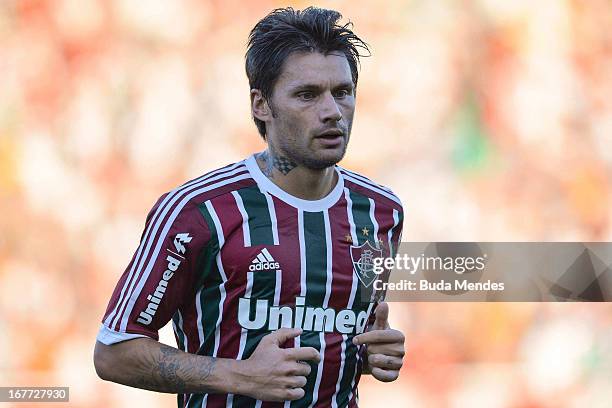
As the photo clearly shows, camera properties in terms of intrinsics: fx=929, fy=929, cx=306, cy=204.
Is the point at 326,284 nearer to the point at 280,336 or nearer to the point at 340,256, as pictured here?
the point at 340,256

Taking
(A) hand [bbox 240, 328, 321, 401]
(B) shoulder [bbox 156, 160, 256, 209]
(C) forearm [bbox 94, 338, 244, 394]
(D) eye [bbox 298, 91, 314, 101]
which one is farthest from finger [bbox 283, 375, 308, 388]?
(D) eye [bbox 298, 91, 314, 101]

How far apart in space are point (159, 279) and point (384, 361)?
0.59 metres

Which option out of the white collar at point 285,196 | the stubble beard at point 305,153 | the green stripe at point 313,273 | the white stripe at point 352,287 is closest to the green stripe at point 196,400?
the green stripe at point 313,273

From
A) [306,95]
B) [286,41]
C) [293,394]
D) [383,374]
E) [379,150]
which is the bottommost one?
[293,394]

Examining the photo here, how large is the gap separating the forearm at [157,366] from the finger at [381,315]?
424mm

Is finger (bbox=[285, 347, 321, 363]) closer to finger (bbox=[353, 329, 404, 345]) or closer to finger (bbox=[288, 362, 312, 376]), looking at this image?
finger (bbox=[288, 362, 312, 376])

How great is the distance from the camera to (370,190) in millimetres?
2668

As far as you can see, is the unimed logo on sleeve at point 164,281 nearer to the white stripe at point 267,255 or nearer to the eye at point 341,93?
the white stripe at point 267,255

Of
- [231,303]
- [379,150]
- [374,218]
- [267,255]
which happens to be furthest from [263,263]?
[379,150]

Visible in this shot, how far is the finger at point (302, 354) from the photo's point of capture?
83.4 inches

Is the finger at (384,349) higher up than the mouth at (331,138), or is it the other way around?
the mouth at (331,138)

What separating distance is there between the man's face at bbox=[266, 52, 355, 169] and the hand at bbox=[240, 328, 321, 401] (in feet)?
1.71

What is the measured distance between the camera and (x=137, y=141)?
4844 millimetres

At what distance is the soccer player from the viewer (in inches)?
87.4
